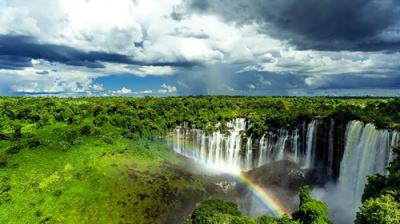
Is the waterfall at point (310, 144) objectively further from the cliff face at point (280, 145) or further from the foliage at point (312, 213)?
the foliage at point (312, 213)

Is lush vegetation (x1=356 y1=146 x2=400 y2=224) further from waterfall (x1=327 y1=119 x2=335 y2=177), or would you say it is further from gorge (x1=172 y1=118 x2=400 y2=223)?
waterfall (x1=327 y1=119 x2=335 y2=177)

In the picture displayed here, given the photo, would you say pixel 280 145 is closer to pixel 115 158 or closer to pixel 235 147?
pixel 235 147

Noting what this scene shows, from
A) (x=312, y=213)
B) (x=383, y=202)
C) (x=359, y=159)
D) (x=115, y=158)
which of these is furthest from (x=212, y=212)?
(x=115, y=158)

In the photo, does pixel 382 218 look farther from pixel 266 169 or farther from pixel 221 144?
pixel 221 144

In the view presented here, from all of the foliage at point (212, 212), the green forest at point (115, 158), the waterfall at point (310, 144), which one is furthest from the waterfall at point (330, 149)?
the foliage at point (212, 212)

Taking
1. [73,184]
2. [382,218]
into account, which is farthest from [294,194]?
[73,184]

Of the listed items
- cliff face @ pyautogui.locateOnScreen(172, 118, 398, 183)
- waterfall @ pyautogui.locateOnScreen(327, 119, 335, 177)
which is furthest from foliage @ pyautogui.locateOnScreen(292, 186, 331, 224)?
waterfall @ pyautogui.locateOnScreen(327, 119, 335, 177)
